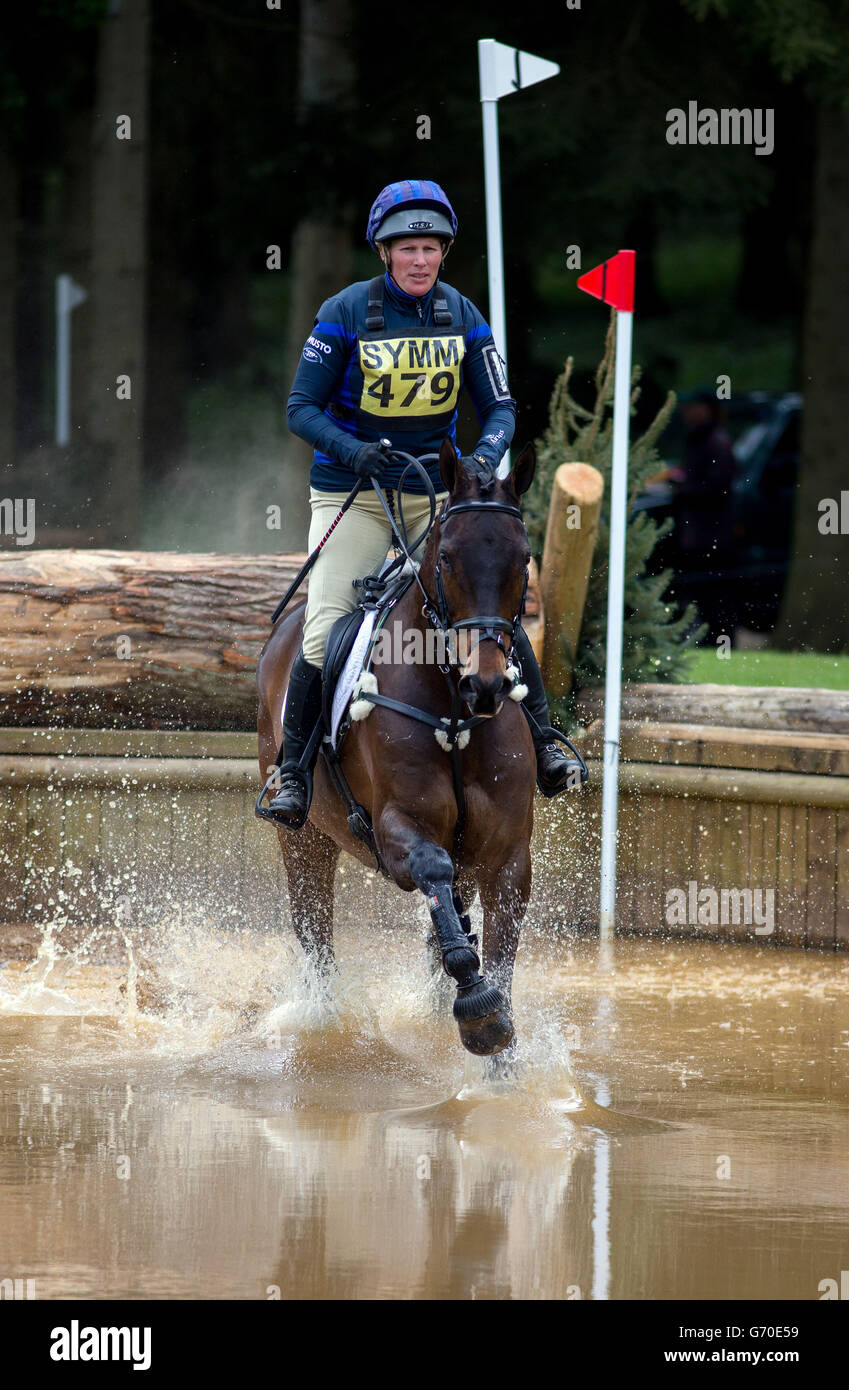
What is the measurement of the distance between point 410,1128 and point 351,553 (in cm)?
226

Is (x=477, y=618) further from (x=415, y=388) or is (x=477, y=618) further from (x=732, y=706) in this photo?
(x=732, y=706)

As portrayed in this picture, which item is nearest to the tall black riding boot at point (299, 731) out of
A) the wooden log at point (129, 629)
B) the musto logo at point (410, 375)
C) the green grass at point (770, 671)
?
the musto logo at point (410, 375)

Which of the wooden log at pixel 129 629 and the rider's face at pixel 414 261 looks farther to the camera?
the wooden log at pixel 129 629

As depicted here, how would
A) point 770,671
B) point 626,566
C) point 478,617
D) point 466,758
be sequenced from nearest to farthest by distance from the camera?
point 478,617 < point 466,758 < point 626,566 < point 770,671

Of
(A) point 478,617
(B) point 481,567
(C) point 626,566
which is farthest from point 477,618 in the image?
(C) point 626,566

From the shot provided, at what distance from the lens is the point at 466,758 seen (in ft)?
20.1

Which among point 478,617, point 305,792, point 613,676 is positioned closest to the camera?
point 478,617

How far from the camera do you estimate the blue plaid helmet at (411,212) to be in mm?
6316

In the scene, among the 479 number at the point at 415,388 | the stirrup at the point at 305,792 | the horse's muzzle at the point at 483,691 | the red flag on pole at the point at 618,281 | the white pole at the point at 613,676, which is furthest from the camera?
the red flag on pole at the point at 618,281

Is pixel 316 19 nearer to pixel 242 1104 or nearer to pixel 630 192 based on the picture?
pixel 630 192

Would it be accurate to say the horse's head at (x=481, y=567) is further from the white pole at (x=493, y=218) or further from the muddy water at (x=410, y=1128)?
the white pole at (x=493, y=218)

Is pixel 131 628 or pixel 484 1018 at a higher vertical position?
pixel 131 628

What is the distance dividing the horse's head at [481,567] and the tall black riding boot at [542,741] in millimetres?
848

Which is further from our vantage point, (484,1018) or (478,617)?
(484,1018)
